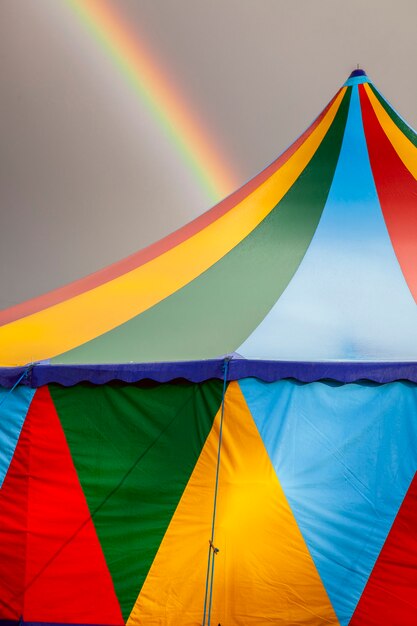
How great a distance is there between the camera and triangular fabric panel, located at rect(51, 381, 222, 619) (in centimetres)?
330

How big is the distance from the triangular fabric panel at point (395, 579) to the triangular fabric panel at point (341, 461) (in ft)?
0.10

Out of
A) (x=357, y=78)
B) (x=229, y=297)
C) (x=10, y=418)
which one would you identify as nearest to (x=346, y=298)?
(x=229, y=297)

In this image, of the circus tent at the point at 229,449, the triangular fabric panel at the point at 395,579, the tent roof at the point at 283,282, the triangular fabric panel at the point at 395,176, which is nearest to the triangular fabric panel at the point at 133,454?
the circus tent at the point at 229,449

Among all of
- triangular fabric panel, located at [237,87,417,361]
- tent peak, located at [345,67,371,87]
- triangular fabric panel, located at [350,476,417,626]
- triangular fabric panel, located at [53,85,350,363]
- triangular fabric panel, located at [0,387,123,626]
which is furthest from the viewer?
tent peak, located at [345,67,371,87]

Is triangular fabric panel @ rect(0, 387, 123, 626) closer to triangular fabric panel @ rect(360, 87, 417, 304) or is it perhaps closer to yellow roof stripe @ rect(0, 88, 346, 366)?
yellow roof stripe @ rect(0, 88, 346, 366)

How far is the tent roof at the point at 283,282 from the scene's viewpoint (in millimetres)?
3357

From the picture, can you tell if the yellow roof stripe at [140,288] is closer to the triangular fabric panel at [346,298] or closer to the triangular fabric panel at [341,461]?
the triangular fabric panel at [346,298]

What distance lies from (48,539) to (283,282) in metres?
1.65

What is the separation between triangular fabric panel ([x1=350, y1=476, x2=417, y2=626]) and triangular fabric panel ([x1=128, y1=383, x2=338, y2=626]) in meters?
0.17

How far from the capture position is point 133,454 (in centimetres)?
338

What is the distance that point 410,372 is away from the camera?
307 cm

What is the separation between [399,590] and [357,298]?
130cm

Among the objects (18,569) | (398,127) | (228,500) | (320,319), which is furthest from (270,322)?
(398,127)

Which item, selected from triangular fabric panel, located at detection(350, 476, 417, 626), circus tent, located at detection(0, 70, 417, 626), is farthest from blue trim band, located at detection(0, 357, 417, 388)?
triangular fabric panel, located at detection(350, 476, 417, 626)
